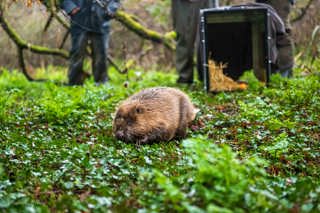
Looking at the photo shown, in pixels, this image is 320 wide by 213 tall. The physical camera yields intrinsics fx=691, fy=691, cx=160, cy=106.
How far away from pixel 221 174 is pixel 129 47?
14.1m

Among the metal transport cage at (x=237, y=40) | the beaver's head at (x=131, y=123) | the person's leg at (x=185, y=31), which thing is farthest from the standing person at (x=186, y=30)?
the beaver's head at (x=131, y=123)

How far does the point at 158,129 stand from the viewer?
6.74 metres

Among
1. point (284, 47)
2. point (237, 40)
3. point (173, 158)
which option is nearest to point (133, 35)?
point (237, 40)

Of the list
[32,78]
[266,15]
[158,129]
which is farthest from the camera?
[32,78]

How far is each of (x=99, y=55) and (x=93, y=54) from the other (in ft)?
0.60

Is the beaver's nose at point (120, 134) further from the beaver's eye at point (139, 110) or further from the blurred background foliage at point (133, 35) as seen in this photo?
the blurred background foliage at point (133, 35)

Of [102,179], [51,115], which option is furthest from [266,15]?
[102,179]

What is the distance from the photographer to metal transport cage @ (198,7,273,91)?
10375 mm

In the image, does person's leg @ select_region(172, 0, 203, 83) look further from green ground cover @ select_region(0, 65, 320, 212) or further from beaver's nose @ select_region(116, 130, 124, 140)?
beaver's nose @ select_region(116, 130, 124, 140)

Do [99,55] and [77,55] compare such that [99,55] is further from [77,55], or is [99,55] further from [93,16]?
[93,16]

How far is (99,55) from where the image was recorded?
41.2 feet

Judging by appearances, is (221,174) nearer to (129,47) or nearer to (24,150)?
A: (24,150)

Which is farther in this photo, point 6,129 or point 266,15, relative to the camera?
point 266,15

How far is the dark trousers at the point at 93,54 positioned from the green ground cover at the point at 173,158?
1714 mm
